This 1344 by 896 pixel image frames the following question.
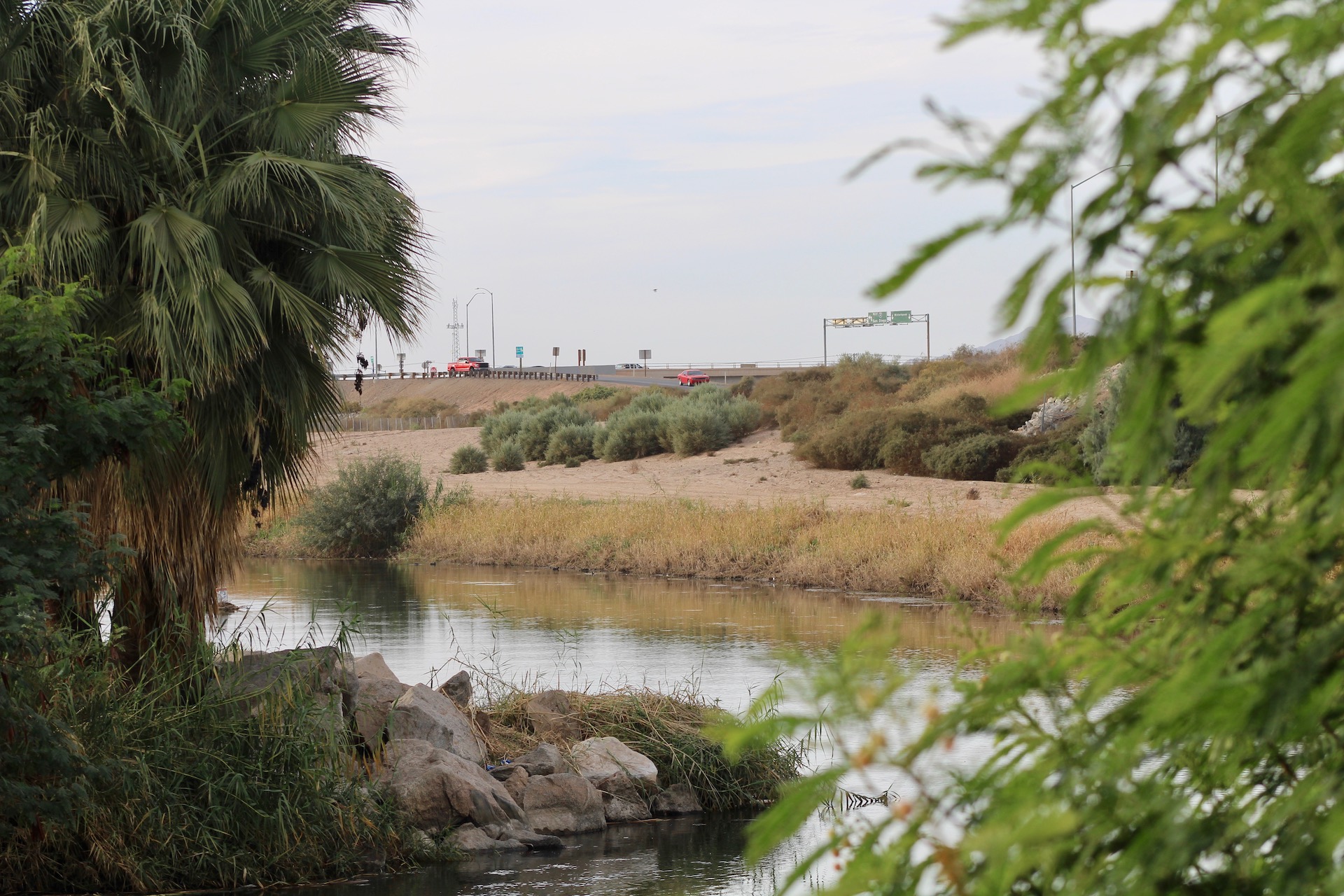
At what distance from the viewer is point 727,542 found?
2647cm

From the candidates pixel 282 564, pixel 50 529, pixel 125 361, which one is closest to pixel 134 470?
pixel 125 361

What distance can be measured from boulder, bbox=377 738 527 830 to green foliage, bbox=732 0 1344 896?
26.5ft

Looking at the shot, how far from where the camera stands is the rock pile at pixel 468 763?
9.71 meters

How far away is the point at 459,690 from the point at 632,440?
34535 mm

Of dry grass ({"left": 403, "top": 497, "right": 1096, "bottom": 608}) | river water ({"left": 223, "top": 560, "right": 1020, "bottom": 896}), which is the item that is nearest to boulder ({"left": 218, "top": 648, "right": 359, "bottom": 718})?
river water ({"left": 223, "top": 560, "right": 1020, "bottom": 896})

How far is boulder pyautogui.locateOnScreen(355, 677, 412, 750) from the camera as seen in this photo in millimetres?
10094

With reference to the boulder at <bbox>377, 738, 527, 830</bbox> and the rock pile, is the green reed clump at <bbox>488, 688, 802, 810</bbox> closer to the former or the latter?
the rock pile

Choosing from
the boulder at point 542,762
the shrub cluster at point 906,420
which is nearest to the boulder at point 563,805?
the boulder at point 542,762

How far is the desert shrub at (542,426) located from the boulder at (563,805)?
38262 mm

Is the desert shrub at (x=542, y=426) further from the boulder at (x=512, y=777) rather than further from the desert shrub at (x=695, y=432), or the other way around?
the boulder at (x=512, y=777)

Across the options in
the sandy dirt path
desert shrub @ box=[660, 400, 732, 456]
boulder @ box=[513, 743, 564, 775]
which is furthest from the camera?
desert shrub @ box=[660, 400, 732, 456]

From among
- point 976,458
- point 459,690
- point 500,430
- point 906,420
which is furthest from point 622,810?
point 500,430

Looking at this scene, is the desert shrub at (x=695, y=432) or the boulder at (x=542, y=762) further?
the desert shrub at (x=695, y=432)

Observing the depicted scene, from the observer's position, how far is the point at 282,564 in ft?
95.0
